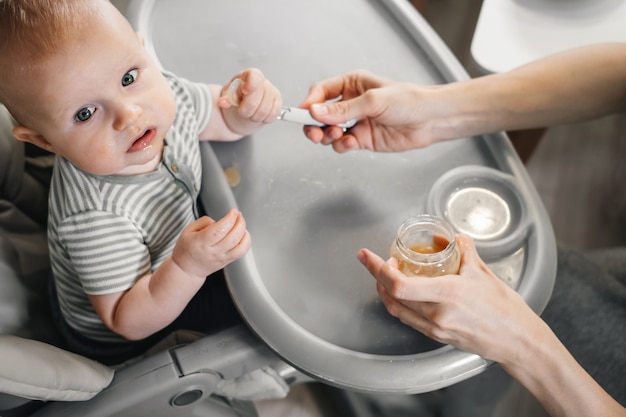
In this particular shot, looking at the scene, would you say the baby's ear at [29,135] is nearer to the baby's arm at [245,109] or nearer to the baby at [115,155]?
the baby at [115,155]

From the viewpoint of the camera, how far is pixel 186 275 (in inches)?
25.7

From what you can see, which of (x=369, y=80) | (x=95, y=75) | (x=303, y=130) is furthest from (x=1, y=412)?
(x=369, y=80)

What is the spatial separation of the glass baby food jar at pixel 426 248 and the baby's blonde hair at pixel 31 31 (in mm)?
394

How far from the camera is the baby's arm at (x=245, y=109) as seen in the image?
2.34 feet

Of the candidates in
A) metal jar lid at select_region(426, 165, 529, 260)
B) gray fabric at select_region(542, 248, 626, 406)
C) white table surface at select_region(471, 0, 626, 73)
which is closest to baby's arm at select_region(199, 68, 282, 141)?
metal jar lid at select_region(426, 165, 529, 260)

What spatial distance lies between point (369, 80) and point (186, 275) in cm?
36

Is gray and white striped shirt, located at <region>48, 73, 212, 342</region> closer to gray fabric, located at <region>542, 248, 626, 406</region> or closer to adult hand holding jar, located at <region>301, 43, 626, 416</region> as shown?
adult hand holding jar, located at <region>301, 43, 626, 416</region>

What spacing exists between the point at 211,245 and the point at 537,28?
0.64 meters

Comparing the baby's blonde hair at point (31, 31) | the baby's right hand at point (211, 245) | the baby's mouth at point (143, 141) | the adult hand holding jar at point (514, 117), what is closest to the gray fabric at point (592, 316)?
the adult hand holding jar at point (514, 117)

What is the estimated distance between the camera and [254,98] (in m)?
0.71

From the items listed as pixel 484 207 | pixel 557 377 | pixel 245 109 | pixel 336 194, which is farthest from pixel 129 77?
pixel 557 377

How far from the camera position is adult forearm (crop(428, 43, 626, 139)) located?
2.61 feet

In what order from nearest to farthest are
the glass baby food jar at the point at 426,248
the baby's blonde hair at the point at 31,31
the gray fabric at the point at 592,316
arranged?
the baby's blonde hair at the point at 31,31 < the glass baby food jar at the point at 426,248 < the gray fabric at the point at 592,316

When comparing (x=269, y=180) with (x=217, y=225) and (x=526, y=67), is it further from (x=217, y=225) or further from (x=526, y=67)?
(x=526, y=67)
